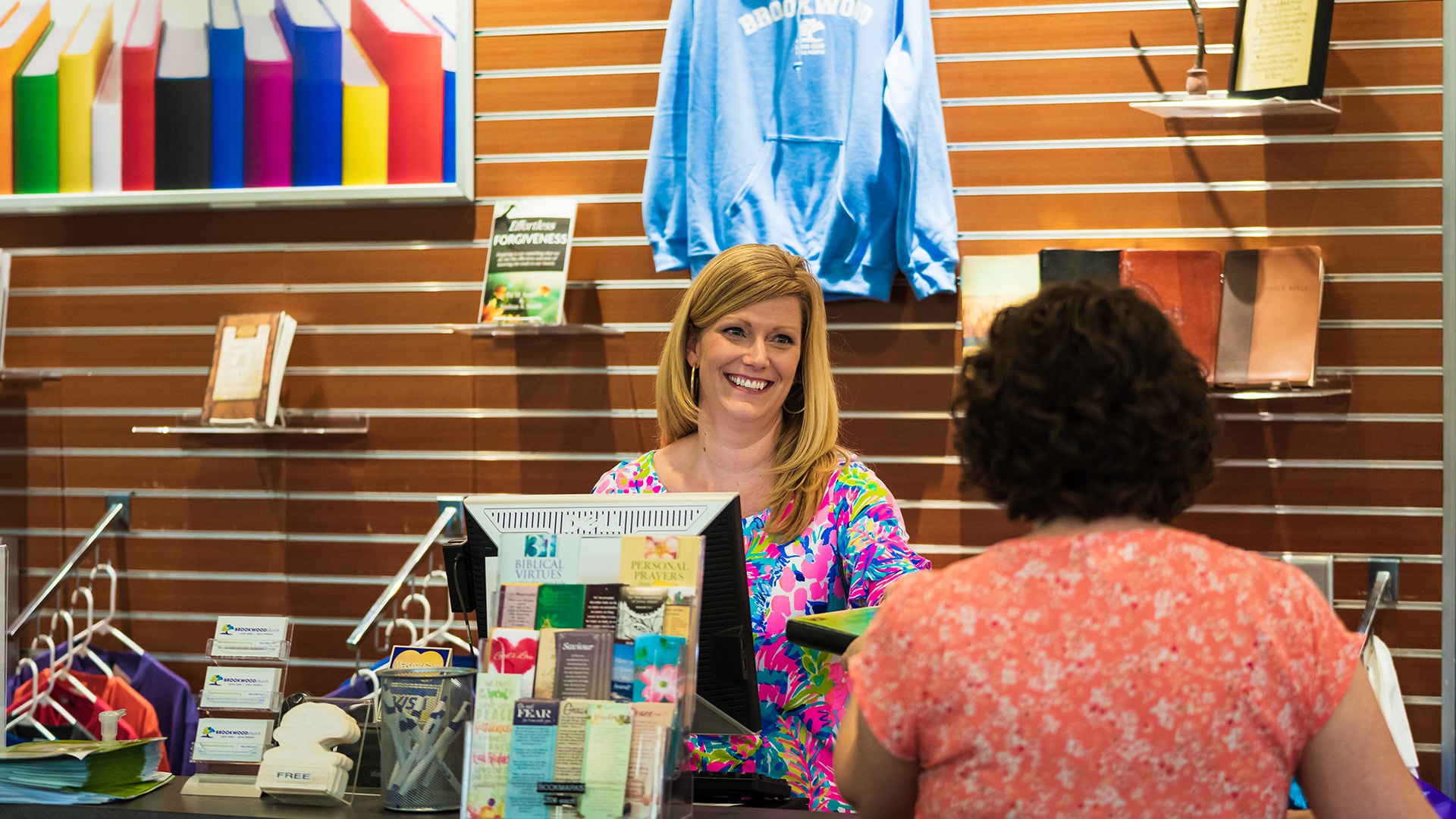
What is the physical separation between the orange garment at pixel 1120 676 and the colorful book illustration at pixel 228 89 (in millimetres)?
3279

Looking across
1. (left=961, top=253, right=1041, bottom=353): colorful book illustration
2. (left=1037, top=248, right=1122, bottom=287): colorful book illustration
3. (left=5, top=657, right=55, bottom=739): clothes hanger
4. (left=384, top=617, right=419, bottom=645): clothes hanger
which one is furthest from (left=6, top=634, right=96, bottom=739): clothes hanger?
(left=1037, top=248, right=1122, bottom=287): colorful book illustration

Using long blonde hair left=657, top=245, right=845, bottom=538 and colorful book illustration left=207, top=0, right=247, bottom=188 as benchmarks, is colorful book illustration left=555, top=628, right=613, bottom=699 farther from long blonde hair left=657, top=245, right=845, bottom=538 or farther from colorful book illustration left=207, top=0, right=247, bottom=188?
colorful book illustration left=207, top=0, right=247, bottom=188

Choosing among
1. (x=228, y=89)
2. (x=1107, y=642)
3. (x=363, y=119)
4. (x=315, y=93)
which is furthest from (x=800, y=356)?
(x=228, y=89)

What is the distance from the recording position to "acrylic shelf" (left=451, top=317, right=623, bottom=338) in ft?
11.4

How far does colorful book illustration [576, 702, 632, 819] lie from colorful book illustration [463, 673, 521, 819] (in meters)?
0.10

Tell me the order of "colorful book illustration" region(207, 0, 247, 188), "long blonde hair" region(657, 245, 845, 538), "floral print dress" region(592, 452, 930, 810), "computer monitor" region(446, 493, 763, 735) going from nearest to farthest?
1. "computer monitor" region(446, 493, 763, 735)
2. "floral print dress" region(592, 452, 930, 810)
3. "long blonde hair" region(657, 245, 845, 538)
4. "colorful book illustration" region(207, 0, 247, 188)

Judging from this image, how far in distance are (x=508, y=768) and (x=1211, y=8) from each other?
2.88m

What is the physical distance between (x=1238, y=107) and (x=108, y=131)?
3361mm

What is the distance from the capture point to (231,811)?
1579 mm

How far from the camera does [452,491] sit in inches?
146

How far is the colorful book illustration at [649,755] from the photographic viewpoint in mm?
1407

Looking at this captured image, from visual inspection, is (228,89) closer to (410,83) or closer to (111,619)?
(410,83)

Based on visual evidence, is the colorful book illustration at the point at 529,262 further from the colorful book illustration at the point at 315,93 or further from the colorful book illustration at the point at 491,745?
the colorful book illustration at the point at 491,745

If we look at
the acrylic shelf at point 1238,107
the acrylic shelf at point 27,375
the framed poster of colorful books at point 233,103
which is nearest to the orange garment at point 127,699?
the acrylic shelf at point 27,375
